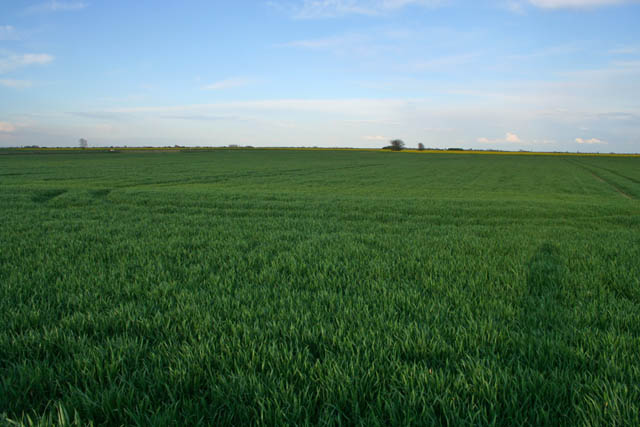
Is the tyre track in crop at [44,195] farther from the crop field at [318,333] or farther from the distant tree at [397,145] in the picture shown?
the distant tree at [397,145]

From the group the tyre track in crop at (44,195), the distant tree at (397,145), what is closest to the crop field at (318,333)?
the tyre track in crop at (44,195)

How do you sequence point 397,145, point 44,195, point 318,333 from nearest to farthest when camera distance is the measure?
point 318,333, point 44,195, point 397,145

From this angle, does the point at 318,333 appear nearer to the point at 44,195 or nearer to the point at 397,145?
the point at 44,195

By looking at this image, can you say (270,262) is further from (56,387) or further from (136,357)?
(56,387)

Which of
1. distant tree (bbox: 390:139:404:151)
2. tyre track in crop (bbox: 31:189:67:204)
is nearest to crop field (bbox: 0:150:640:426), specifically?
tyre track in crop (bbox: 31:189:67:204)

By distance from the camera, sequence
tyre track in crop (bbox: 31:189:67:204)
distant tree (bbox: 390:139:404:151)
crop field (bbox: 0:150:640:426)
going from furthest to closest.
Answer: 1. distant tree (bbox: 390:139:404:151)
2. tyre track in crop (bbox: 31:189:67:204)
3. crop field (bbox: 0:150:640:426)

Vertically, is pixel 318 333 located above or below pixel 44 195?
below

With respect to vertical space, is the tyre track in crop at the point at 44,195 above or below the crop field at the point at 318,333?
above

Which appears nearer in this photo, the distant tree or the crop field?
the crop field

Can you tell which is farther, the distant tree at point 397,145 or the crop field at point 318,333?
the distant tree at point 397,145

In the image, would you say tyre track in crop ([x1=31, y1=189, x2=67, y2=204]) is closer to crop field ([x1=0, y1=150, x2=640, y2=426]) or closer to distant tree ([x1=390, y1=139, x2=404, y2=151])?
crop field ([x1=0, y1=150, x2=640, y2=426])

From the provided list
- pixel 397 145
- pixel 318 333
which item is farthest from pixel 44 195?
pixel 397 145

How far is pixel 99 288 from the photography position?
504 centimetres

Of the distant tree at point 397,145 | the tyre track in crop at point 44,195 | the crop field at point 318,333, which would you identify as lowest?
the crop field at point 318,333
